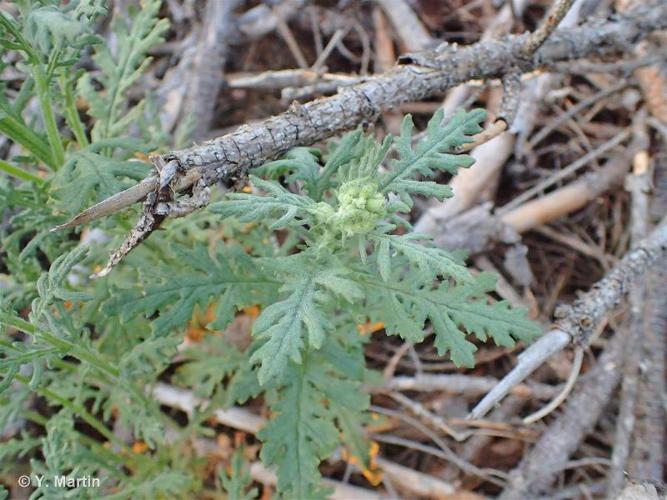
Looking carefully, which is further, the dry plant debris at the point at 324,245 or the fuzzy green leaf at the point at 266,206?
the dry plant debris at the point at 324,245

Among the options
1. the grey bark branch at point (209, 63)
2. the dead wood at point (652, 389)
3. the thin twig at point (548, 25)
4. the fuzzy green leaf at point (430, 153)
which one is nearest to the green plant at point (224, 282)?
the fuzzy green leaf at point (430, 153)

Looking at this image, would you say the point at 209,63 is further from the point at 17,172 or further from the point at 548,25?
the point at 548,25

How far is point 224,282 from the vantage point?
2098mm

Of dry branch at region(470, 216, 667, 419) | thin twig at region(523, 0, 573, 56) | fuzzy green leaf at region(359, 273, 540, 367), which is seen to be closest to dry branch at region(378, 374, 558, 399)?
dry branch at region(470, 216, 667, 419)

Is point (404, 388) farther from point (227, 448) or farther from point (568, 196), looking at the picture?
point (568, 196)

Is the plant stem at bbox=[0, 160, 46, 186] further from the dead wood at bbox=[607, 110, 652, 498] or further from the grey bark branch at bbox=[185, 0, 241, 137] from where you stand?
the dead wood at bbox=[607, 110, 652, 498]

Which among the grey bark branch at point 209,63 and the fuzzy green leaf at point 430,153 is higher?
the fuzzy green leaf at point 430,153

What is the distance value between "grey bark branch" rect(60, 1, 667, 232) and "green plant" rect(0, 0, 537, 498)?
9 cm

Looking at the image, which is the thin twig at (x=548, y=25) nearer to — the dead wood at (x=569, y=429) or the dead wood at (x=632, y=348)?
the dead wood at (x=632, y=348)

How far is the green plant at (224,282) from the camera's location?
68.9 inches

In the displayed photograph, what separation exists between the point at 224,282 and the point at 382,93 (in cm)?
87

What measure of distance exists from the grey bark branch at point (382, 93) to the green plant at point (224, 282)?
91mm

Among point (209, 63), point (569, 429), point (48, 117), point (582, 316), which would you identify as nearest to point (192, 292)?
point (48, 117)

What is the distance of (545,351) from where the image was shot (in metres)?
2.01
